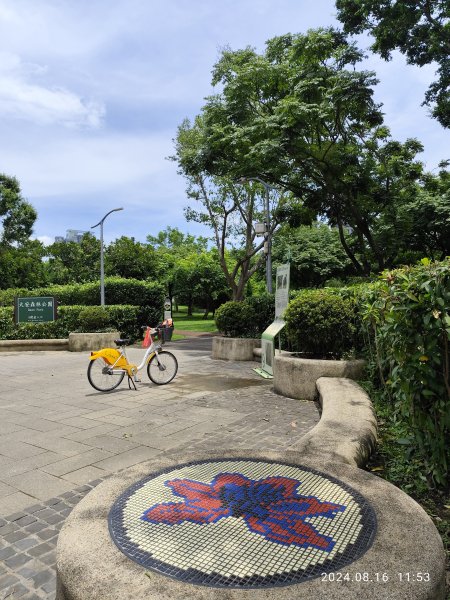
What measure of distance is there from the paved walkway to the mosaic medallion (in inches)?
26.4

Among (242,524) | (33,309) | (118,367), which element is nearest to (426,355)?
(242,524)

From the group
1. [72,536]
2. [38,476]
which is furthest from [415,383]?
[38,476]

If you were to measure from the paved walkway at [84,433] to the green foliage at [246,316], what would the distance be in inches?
102

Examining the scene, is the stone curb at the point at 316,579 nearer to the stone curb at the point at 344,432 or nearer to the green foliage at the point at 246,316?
the stone curb at the point at 344,432

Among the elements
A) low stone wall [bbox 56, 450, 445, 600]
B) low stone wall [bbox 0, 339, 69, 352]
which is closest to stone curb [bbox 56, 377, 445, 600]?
low stone wall [bbox 56, 450, 445, 600]

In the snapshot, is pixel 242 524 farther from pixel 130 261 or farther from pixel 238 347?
pixel 130 261

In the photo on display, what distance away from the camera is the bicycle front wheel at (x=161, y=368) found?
25.8ft

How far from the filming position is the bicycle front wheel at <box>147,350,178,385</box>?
788cm

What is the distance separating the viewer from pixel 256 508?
7.95 ft

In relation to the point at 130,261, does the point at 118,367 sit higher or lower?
lower

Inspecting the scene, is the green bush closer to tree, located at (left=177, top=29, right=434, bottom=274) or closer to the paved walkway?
tree, located at (left=177, top=29, right=434, bottom=274)

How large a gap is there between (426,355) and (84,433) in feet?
12.7

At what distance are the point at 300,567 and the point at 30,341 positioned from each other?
1393cm

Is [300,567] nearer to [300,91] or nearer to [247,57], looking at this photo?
[300,91]
